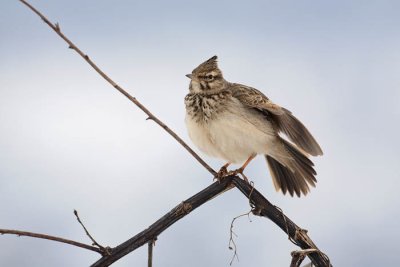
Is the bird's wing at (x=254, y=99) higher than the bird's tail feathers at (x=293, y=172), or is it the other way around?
the bird's wing at (x=254, y=99)

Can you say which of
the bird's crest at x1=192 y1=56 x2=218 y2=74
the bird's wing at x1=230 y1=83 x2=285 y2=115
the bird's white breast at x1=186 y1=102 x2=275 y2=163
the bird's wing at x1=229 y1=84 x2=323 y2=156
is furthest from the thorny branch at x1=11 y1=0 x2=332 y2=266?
the bird's crest at x1=192 y1=56 x2=218 y2=74

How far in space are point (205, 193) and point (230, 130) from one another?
2.13 m

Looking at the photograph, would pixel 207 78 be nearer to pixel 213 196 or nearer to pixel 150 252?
pixel 213 196

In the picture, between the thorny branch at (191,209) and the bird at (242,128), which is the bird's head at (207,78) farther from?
the thorny branch at (191,209)

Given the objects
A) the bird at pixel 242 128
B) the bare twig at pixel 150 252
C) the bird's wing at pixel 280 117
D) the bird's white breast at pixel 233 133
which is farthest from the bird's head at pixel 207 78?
the bare twig at pixel 150 252

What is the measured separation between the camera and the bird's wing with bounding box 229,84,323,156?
14.1 feet

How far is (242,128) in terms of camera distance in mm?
4934

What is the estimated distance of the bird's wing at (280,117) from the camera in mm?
4297

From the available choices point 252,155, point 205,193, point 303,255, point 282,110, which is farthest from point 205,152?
point 303,255

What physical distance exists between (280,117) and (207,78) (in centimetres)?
90

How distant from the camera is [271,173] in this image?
5.34 m

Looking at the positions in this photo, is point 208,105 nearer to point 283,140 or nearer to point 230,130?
point 230,130

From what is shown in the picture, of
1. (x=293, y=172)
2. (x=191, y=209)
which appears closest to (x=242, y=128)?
(x=293, y=172)

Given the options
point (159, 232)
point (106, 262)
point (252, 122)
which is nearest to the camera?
point (106, 262)
